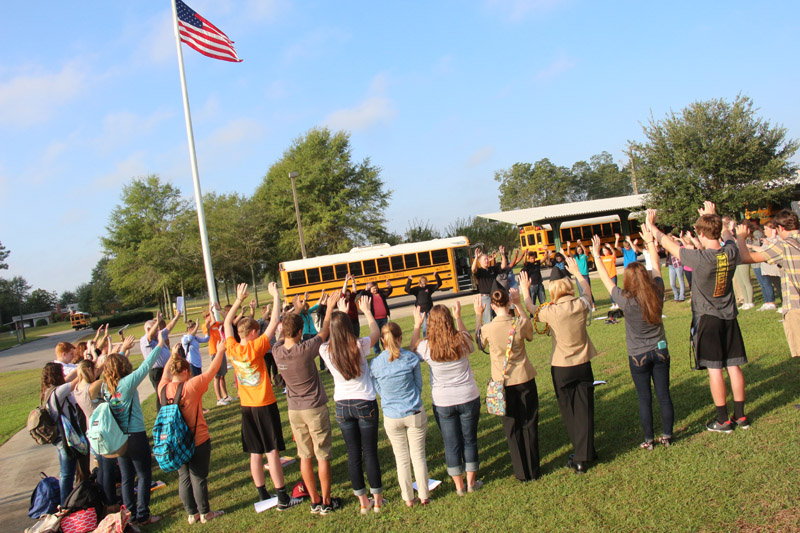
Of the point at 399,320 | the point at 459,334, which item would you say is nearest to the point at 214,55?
the point at 399,320

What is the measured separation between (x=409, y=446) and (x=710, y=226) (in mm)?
3136

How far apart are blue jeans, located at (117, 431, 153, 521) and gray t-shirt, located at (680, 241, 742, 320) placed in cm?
499

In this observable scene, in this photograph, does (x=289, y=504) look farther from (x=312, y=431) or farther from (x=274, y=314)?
(x=274, y=314)

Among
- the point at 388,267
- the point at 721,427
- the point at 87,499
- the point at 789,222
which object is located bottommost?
the point at 721,427

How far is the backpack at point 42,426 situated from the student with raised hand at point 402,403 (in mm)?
3007

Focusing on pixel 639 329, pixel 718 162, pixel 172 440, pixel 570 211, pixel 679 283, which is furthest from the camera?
pixel 570 211

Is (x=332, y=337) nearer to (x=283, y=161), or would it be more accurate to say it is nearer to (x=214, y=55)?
(x=214, y=55)

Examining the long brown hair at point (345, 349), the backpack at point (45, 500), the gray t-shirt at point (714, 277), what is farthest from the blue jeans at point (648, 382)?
the backpack at point (45, 500)

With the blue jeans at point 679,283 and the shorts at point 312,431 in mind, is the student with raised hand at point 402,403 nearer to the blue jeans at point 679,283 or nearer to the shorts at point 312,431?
the shorts at point 312,431

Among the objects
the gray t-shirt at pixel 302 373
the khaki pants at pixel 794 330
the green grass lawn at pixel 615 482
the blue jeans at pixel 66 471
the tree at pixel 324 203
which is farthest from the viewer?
the tree at pixel 324 203

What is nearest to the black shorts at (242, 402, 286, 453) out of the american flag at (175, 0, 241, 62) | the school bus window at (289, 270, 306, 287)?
the american flag at (175, 0, 241, 62)

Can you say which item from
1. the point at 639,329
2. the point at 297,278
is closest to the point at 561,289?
the point at 639,329

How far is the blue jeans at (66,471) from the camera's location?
509 centimetres

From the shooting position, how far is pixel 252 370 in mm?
4824
